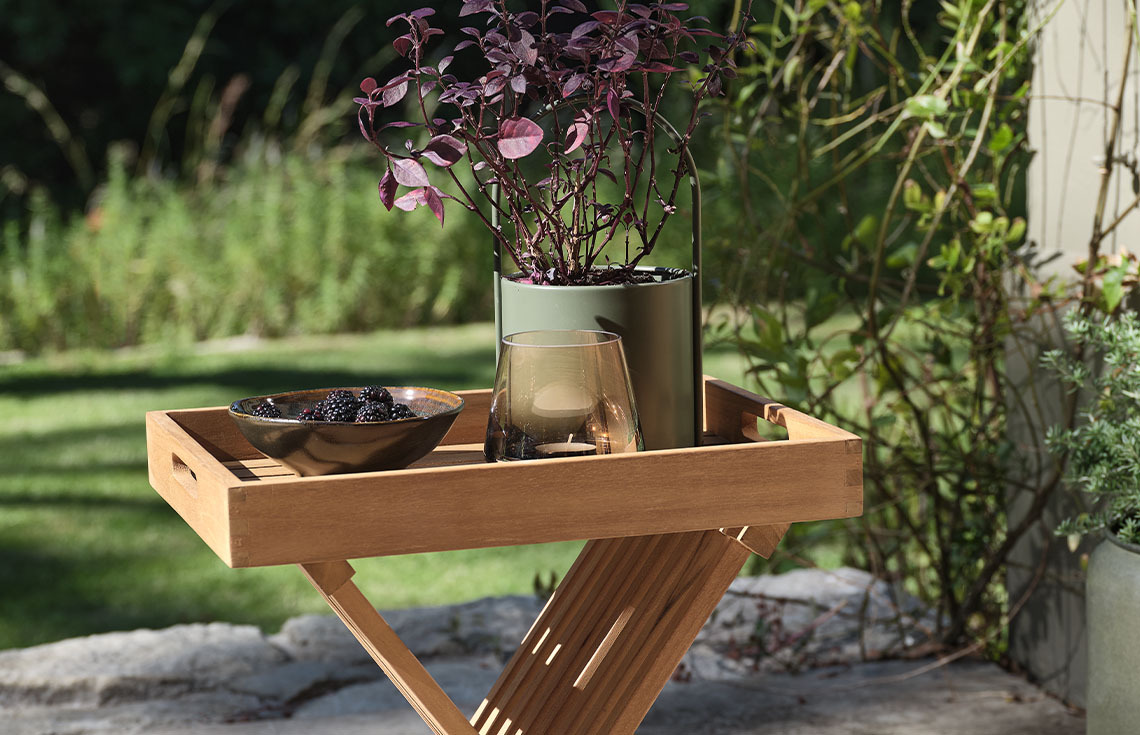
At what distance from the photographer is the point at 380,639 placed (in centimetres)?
153

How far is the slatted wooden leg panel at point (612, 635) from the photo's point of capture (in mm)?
1658

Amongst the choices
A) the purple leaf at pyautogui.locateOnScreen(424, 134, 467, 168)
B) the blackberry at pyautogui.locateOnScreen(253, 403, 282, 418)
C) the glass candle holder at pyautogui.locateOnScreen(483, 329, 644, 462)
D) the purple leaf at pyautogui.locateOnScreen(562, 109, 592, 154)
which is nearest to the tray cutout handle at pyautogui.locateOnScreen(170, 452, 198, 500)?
the blackberry at pyautogui.locateOnScreen(253, 403, 282, 418)

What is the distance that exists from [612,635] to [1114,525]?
0.93 m

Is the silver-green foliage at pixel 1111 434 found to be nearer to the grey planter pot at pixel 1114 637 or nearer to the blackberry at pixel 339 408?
the grey planter pot at pixel 1114 637

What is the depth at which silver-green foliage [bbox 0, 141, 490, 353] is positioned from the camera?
19.3 feet

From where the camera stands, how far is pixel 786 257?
9.25 ft

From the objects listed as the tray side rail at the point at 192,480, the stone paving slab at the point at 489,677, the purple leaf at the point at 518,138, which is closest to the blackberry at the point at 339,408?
the tray side rail at the point at 192,480

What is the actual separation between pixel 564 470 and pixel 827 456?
12.2 inches

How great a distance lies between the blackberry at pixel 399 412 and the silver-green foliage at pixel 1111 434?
1124 millimetres

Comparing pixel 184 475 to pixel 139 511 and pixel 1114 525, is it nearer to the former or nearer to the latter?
pixel 1114 525

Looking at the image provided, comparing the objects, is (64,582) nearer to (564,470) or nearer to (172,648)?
(172,648)

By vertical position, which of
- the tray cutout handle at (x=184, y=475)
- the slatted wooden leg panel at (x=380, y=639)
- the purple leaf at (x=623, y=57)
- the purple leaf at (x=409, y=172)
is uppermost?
the purple leaf at (x=623, y=57)

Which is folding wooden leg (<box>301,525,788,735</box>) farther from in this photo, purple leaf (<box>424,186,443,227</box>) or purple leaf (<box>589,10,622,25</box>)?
purple leaf (<box>589,10,622,25</box>)

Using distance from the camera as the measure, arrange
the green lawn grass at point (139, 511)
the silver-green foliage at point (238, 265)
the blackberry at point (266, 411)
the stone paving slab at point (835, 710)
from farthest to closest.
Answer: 1. the silver-green foliage at point (238, 265)
2. the green lawn grass at point (139, 511)
3. the stone paving slab at point (835, 710)
4. the blackberry at point (266, 411)
